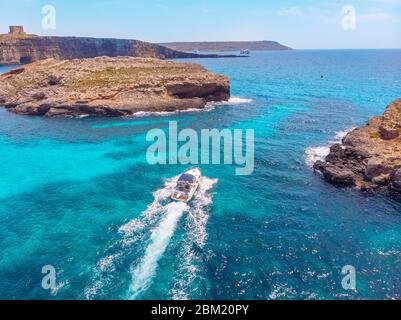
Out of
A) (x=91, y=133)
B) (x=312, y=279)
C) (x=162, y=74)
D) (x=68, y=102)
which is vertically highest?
(x=162, y=74)

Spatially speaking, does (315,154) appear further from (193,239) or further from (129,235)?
(129,235)

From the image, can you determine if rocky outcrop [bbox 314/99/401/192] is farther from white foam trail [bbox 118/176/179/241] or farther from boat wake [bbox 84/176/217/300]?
white foam trail [bbox 118/176/179/241]

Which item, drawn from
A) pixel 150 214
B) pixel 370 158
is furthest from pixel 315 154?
pixel 150 214

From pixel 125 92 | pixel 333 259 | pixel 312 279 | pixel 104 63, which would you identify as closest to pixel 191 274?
pixel 312 279

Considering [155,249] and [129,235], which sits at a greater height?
[129,235]

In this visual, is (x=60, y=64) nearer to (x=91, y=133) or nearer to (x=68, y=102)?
(x=68, y=102)

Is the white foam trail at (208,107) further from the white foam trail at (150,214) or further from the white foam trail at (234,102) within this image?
the white foam trail at (150,214)
